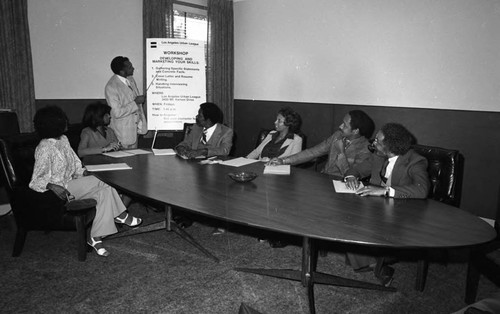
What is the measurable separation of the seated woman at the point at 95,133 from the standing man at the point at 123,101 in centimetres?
63

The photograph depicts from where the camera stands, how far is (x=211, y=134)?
159 inches

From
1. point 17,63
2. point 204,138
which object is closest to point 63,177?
point 204,138

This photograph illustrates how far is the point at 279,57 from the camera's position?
5.73 metres

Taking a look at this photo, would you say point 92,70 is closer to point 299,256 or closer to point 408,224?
point 299,256

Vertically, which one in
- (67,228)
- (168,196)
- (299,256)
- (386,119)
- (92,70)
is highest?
(92,70)

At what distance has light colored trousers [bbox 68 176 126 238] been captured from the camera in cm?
309

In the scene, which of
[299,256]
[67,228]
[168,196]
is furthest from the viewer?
[299,256]

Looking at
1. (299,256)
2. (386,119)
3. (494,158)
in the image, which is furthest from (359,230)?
(386,119)

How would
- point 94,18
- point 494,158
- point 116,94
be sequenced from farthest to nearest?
point 94,18 → point 116,94 → point 494,158

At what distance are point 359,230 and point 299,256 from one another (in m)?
1.45

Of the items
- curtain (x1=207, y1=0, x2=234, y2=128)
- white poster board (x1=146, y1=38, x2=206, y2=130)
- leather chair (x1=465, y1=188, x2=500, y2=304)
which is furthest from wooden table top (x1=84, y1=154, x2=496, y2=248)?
curtain (x1=207, y1=0, x2=234, y2=128)

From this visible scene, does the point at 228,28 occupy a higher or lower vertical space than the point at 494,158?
higher

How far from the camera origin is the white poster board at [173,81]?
526 cm

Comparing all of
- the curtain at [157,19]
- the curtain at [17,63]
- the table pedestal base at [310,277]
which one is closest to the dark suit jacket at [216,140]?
the table pedestal base at [310,277]
